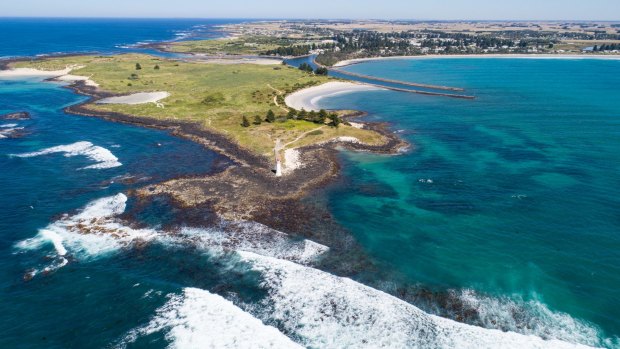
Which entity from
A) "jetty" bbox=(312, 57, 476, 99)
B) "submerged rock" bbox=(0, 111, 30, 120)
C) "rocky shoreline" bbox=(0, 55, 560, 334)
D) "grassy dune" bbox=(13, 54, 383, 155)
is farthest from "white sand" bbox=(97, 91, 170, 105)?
"jetty" bbox=(312, 57, 476, 99)

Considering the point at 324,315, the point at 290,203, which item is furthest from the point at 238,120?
the point at 324,315

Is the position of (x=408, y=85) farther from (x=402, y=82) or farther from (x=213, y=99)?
(x=213, y=99)

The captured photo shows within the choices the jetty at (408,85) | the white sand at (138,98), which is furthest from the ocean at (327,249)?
the jetty at (408,85)

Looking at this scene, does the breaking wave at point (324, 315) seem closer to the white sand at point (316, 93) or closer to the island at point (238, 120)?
the island at point (238, 120)

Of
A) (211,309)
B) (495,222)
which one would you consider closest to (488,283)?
(495,222)

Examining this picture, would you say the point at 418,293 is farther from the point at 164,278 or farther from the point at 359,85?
the point at 359,85

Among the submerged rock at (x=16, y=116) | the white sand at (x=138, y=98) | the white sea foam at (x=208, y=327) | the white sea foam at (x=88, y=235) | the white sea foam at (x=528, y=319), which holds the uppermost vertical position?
the white sand at (x=138, y=98)

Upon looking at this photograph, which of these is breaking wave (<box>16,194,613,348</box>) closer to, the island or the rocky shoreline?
the rocky shoreline
